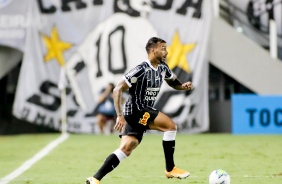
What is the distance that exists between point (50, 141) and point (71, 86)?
3.68 m

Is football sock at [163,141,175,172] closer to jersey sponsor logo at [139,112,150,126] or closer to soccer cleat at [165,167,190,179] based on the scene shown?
soccer cleat at [165,167,190,179]

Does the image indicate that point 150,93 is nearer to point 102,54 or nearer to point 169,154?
point 169,154

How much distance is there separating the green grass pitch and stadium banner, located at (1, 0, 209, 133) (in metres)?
1.82

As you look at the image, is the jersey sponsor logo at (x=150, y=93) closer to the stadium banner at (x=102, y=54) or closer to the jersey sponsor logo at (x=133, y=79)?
the jersey sponsor logo at (x=133, y=79)

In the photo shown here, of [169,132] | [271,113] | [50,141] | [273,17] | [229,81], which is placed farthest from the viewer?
[229,81]

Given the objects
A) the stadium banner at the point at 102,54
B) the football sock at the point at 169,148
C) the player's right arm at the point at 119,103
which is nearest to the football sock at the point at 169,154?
the football sock at the point at 169,148

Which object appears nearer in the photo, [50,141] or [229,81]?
[50,141]

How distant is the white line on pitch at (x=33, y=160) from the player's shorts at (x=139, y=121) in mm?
2246

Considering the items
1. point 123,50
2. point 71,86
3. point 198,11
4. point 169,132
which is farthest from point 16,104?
point 169,132

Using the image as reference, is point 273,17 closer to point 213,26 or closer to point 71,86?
point 213,26

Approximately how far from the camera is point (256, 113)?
78.4 ft

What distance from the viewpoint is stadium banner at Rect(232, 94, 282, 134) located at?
938 inches

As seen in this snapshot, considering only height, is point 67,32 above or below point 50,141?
above

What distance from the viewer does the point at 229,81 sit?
28.0m
